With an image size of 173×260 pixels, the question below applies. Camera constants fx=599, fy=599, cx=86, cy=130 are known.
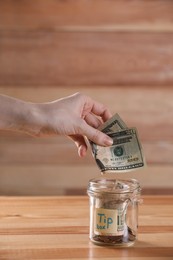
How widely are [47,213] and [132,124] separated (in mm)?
1529

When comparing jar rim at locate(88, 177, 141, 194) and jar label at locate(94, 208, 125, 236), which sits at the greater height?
jar rim at locate(88, 177, 141, 194)

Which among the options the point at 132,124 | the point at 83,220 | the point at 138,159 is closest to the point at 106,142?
the point at 138,159

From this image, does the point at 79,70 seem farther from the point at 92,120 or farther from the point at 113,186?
the point at 113,186

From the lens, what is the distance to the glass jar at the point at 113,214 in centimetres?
156

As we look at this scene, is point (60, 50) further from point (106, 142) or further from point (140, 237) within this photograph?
point (140, 237)

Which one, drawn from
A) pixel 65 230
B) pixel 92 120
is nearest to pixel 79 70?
pixel 92 120

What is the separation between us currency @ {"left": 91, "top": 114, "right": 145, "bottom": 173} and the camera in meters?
1.84

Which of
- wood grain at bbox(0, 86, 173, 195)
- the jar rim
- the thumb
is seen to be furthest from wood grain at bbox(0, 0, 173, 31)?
the jar rim

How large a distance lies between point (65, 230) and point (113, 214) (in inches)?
8.9

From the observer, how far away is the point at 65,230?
1729 millimetres

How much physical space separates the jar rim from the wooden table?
146 mm

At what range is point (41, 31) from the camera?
3326mm

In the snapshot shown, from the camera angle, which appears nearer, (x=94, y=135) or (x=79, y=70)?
(x=94, y=135)

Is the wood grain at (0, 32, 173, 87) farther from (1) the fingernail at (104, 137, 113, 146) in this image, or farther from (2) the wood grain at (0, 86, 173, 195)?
(1) the fingernail at (104, 137, 113, 146)
